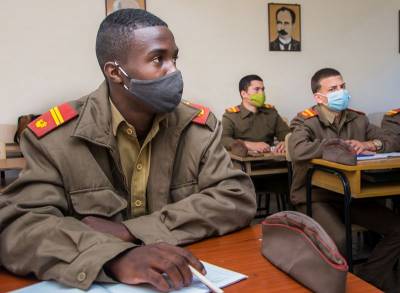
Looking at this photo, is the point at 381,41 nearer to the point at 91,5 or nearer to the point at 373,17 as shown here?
the point at 373,17

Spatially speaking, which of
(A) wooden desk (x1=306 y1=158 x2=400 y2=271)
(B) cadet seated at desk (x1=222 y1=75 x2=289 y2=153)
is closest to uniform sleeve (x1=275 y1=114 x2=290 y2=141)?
(B) cadet seated at desk (x1=222 y1=75 x2=289 y2=153)

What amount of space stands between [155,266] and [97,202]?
0.37m

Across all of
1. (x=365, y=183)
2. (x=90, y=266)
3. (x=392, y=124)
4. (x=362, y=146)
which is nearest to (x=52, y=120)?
(x=90, y=266)

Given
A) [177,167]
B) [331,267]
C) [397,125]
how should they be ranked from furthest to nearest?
1. [397,125]
2. [177,167]
3. [331,267]

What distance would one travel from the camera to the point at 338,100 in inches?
120

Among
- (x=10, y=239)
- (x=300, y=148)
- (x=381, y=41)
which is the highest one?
(x=381, y=41)

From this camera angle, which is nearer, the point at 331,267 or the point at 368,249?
the point at 331,267

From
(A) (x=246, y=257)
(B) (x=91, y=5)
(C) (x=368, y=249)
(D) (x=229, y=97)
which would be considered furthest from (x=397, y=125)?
(B) (x=91, y=5)

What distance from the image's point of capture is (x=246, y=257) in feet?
2.89

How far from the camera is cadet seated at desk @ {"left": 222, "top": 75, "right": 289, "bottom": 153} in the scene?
4.36 meters

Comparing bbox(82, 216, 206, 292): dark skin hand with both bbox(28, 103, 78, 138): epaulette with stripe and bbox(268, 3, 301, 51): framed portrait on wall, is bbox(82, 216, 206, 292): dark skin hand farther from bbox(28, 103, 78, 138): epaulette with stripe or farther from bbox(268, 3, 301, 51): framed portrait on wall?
bbox(268, 3, 301, 51): framed portrait on wall

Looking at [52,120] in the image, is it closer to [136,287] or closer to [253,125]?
[136,287]

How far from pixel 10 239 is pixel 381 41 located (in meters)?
5.51

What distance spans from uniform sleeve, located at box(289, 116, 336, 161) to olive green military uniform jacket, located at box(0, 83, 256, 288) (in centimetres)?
158
